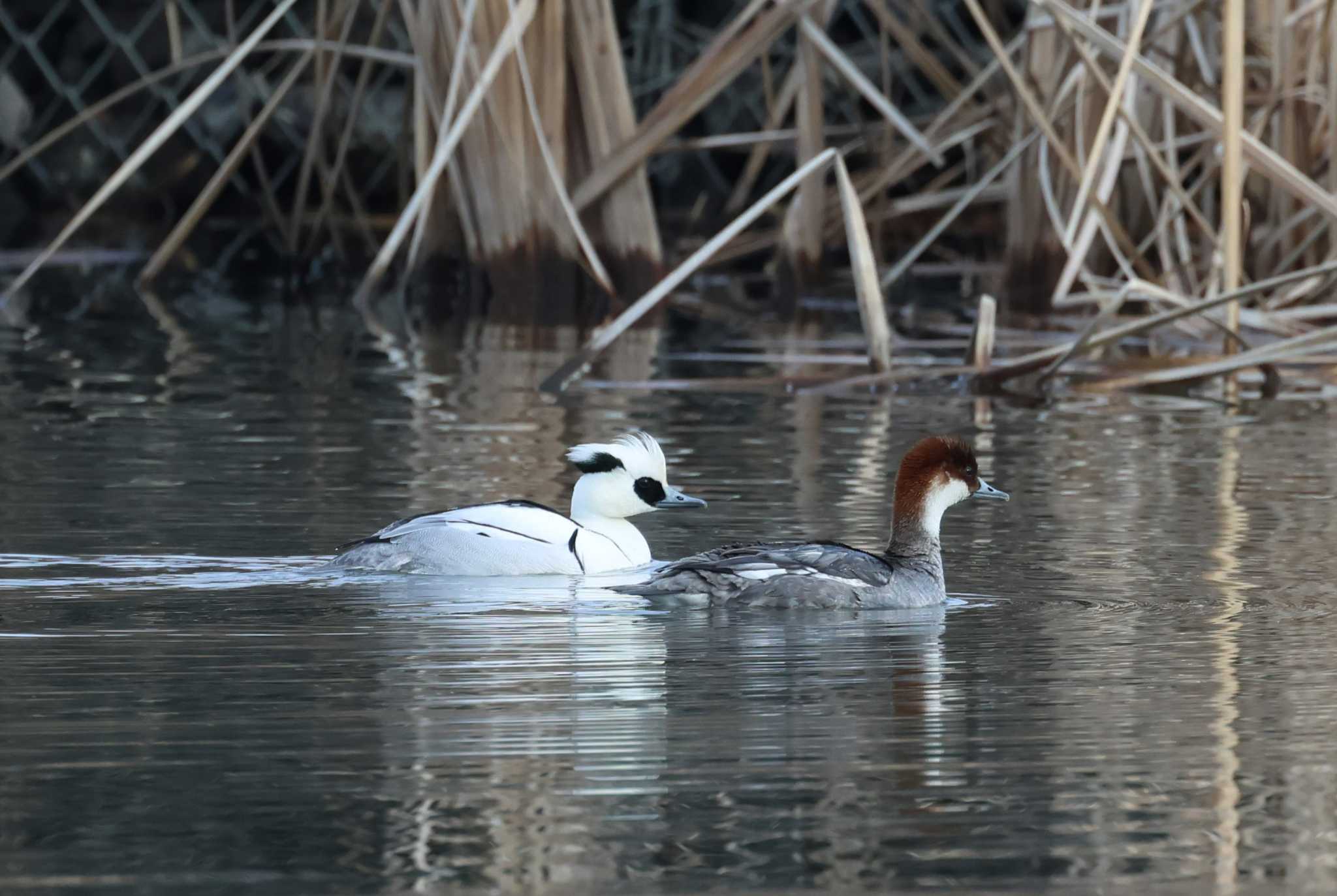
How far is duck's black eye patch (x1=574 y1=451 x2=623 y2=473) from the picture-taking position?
6.83 m

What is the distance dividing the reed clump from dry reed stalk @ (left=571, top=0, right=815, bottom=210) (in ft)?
0.05

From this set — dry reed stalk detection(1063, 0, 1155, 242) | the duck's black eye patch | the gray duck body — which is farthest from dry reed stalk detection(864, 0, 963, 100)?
the gray duck body

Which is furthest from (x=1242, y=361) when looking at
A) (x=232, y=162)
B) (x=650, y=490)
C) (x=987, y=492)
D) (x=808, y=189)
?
(x=232, y=162)

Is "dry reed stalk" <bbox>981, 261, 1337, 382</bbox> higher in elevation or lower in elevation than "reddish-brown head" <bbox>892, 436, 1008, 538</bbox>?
higher

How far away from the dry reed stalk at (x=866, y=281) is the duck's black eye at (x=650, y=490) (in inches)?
109

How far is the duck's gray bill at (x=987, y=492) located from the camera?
21.6ft

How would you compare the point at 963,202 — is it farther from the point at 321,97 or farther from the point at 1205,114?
the point at 321,97

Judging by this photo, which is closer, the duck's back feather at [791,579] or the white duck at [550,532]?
the duck's back feather at [791,579]

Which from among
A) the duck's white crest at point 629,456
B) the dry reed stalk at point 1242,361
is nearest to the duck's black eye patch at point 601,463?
the duck's white crest at point 629,456

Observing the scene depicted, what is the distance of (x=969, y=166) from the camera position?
48.5ft

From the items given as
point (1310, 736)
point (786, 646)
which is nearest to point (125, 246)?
point (786, 646)

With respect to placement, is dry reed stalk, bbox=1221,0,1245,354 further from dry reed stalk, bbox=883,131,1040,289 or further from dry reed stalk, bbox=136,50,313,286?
dry reed stalk, bbox=136,50,313,286

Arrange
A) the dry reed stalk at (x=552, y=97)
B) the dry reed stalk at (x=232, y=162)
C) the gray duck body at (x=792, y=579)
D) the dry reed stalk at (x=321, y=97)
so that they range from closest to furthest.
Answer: the gray duck body at (x=792, y=579), the dry reed stalk at (x=552, y=97), the dry reed stalk at (x=232, y=162), the dry reed stalk at (x=321, y=97)

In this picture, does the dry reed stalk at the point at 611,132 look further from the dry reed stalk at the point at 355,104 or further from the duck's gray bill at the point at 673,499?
the duck's gray bill at the point at 673,499
